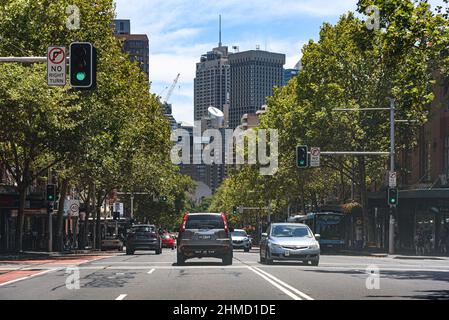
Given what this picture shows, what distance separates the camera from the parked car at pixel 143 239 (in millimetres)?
49375

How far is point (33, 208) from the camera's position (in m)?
60.2

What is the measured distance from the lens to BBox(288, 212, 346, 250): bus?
6103cm

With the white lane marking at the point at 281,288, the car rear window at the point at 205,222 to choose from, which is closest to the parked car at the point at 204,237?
the car rear window at the point at 205,222

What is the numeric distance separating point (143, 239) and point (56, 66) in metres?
28.5

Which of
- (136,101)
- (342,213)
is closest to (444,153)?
(342,213)

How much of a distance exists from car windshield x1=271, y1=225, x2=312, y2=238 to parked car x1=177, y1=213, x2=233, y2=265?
1902 millimetres

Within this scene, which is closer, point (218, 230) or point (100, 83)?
point (218, 230)

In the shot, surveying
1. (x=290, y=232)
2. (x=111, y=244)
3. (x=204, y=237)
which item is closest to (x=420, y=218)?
(x=111, y=244)

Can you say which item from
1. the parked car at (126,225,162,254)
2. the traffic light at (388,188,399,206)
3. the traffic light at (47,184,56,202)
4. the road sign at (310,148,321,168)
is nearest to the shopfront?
the traffic light at (388,188,399,206)

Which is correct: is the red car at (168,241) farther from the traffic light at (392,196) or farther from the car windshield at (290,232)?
the car windshield at (290,232)

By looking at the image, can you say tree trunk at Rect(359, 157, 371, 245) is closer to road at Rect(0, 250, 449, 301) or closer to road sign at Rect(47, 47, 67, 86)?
road at Rect(0, 250, 449, 301)

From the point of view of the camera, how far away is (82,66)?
66.5ft
